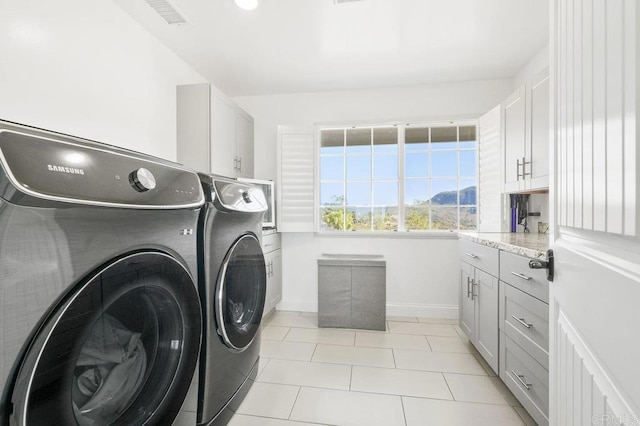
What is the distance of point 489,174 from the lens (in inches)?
111

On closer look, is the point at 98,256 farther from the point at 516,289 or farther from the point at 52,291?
the point at 516,289

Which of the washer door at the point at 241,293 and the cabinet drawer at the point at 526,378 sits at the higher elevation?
the washer door at the point at 241,293

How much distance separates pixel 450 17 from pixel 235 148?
217cm

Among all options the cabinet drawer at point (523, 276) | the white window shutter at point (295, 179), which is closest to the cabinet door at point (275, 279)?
the white window shutter at point (295, 179)

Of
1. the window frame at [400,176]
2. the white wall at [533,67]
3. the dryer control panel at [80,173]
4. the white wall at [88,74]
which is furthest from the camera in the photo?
the window frame at [400,176]

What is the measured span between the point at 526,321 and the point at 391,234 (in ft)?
5.97

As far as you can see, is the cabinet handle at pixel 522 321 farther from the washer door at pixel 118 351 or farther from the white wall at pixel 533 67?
the white wall at pixel 533 67

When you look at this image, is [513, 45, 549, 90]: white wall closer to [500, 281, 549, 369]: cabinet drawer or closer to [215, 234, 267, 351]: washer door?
[500, 281, 549, 369]: cabinet drawer

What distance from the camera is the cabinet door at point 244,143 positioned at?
3.06m

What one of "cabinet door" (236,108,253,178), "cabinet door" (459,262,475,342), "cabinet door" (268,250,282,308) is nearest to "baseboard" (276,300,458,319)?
"cabinet door" (459,262,475,342)

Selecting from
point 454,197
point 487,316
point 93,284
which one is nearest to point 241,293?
point 93,284

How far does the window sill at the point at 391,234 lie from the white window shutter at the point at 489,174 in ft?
1.11

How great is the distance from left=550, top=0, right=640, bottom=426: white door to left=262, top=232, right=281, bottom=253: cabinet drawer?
2437 millimetres

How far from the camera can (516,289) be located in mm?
1602
